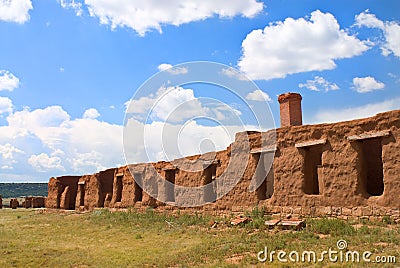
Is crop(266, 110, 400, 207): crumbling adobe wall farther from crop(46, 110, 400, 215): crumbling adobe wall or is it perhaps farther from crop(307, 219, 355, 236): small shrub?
crop(307, 219, 355, 236): small shrub

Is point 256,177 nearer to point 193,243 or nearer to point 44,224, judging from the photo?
point 193,243

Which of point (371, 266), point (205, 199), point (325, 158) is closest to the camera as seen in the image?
point (371, 266)

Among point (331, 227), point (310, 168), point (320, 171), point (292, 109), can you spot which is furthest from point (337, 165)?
point (292, 109)

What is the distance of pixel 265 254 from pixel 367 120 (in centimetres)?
506

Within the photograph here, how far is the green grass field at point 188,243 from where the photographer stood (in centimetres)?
837

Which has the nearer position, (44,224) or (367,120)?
Result: (367,120)

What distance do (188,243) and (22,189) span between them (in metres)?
84.7

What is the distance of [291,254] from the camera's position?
8055mm

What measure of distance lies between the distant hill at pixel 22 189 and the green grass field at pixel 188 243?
71100 mm

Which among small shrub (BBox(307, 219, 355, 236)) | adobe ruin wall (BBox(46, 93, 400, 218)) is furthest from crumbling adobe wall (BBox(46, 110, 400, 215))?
small shrub (BBox(307, 219, 355, 236))

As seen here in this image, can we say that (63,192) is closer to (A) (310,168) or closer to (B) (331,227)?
(A) (310,168)

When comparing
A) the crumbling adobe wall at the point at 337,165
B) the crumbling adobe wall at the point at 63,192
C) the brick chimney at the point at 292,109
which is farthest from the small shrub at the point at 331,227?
the crumbling adobe wall at the point at 63,192

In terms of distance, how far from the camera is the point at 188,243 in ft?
35.0

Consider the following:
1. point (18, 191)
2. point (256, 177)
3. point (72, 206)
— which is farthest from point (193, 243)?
point (18, 191)
